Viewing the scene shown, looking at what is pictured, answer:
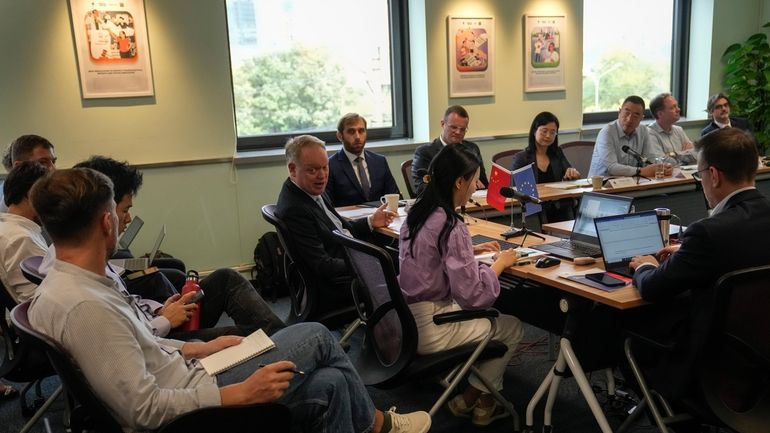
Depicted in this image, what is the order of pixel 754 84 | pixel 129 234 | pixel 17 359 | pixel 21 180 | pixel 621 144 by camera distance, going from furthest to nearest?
pixel 754 84
pixel 621 144
pixel 129 234
pixel 21 180
pixel 17 359

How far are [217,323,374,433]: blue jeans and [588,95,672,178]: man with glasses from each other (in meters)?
3.43

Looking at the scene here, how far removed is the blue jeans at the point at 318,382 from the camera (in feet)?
5.93

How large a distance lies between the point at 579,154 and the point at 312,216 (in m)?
3.11

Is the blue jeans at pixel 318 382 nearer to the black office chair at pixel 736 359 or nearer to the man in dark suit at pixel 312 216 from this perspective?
the man in dark suit at pixel 312 216

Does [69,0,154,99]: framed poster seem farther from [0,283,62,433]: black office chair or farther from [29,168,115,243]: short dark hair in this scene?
[29,168,115,243]: short dark hair

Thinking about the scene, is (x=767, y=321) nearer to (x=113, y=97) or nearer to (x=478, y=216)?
(x=478, y=216)

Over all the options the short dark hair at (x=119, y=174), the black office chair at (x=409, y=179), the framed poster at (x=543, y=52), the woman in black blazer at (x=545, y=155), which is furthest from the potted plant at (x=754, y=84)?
the short dark hair at (x=119, y=174)

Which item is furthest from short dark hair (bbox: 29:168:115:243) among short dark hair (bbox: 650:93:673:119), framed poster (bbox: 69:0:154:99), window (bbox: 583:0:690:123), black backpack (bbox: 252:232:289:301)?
window (bbox: 583:0:690:123)

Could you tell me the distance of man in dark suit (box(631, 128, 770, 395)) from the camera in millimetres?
1837

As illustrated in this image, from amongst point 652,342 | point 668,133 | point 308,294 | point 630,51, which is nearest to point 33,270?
point 308,294

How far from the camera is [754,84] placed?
6602 millimetres

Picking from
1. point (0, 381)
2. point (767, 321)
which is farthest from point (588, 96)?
point (0, 381)

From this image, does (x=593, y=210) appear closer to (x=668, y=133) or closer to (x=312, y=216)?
(x=312, y=216)

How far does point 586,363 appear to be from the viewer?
2.34m
